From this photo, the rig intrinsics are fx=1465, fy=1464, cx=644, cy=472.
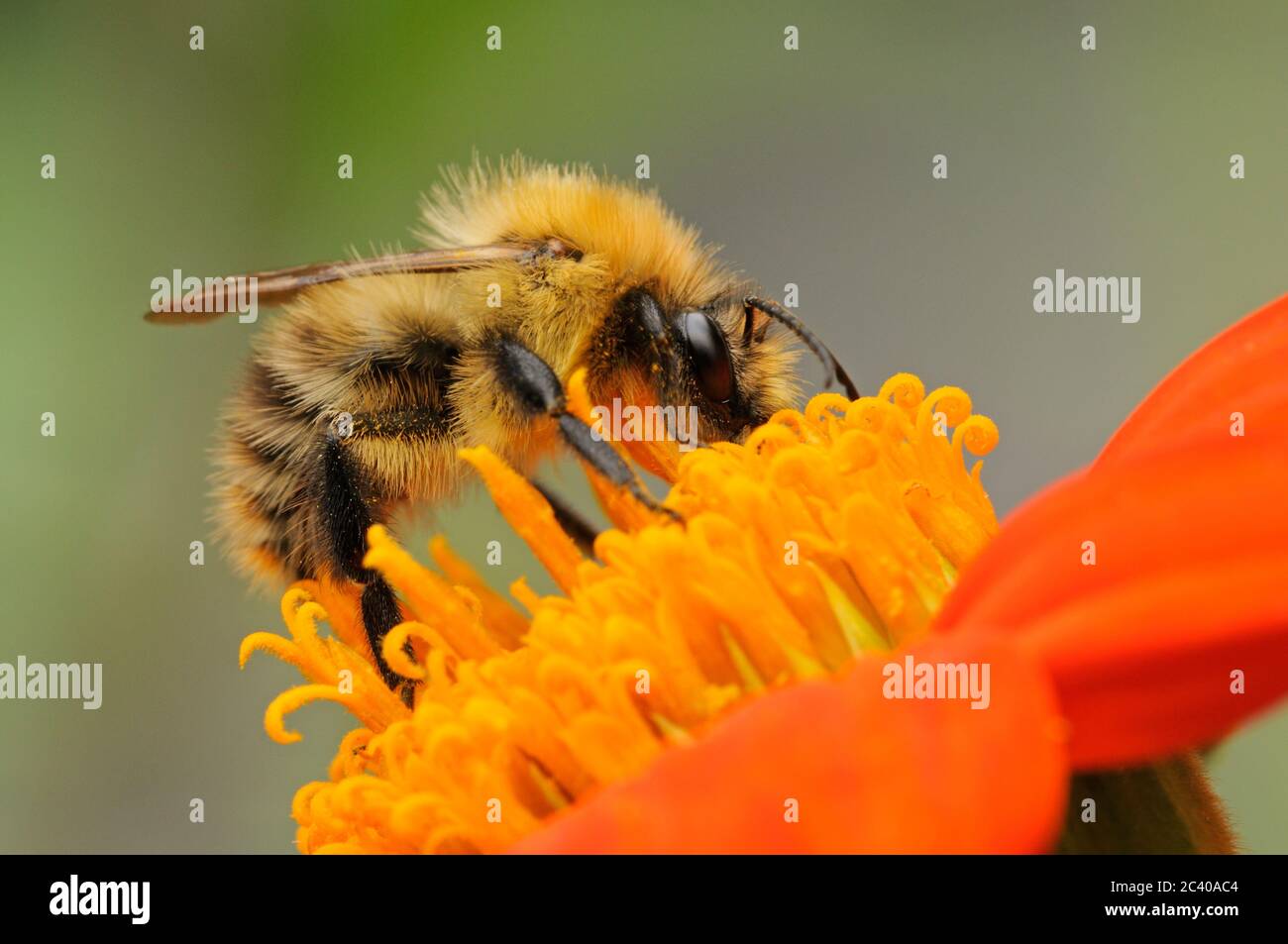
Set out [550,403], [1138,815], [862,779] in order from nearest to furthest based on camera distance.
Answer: [862,779], [1138,815], [550,403]

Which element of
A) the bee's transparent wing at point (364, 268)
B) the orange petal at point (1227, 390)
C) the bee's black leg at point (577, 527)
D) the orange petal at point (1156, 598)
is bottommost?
the orange petal at point (1156, 598)

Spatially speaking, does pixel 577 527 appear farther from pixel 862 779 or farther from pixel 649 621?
pixel 862 779

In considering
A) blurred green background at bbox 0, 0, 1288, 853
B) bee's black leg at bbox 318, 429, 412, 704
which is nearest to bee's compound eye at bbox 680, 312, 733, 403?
bee's black leg at bbox 318, 429, 412, 704

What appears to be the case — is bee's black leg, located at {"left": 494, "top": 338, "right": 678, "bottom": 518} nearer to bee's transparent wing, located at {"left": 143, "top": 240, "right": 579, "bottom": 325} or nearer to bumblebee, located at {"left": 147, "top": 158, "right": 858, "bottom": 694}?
bumblebee, located at {"left": 147, "top": 158, "right": 858, "bottom": 694}

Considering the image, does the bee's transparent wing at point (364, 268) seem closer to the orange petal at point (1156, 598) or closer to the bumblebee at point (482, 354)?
the bumblebee at point (482, 354)

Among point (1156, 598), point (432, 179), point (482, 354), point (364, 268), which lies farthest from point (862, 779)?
point (432, 179)

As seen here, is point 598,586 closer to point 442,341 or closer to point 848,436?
point 848,436

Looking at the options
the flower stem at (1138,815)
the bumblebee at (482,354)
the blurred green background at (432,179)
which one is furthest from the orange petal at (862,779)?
the blurred green background at (432,179)

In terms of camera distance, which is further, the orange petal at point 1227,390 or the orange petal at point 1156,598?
the orange petal at point 1227,390
